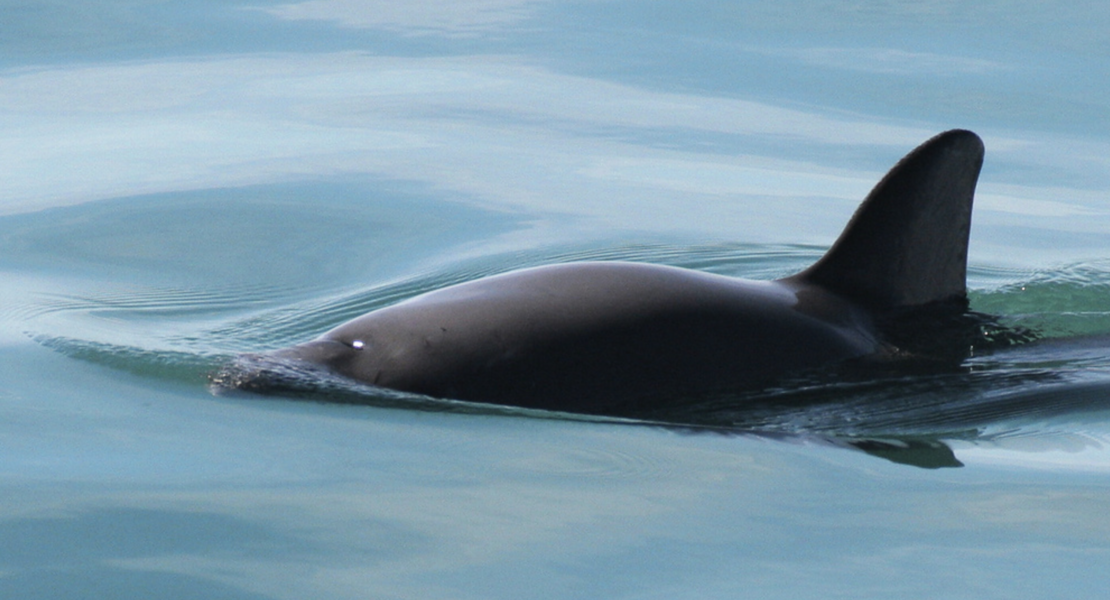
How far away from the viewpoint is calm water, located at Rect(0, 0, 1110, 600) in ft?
13.5

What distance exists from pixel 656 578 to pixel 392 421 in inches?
60.5

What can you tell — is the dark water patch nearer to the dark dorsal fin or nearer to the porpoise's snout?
the dark dorsal fin

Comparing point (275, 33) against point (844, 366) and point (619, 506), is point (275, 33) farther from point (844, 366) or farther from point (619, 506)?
point (619, 506)

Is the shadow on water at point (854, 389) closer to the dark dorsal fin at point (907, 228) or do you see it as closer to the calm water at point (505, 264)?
the calm water at point (505, 264)

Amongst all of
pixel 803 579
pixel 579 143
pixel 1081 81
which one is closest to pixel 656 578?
pixel 803 579

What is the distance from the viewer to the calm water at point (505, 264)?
4102 millimetres

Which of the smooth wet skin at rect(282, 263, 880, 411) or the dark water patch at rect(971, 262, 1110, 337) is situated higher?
the dark water patch at rect(971, 262, 1110, 337)

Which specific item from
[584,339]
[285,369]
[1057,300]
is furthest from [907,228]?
[285,369]

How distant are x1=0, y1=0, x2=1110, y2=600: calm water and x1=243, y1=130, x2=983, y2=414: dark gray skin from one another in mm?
189

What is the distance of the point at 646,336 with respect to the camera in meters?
5.57

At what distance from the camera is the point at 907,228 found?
6277mm

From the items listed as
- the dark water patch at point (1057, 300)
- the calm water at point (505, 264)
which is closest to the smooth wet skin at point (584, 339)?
the calm water at point (505, 264)

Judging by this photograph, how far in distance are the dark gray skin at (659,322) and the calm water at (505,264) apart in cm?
19

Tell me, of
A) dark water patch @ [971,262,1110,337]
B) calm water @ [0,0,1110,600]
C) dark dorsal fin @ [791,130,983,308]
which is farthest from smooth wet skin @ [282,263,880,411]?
dark water patch @ [971,262,1110,337]
